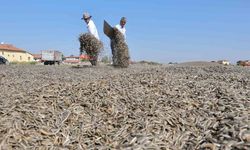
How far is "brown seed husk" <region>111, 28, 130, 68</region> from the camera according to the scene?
14.4 meters

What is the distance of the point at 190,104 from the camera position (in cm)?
417

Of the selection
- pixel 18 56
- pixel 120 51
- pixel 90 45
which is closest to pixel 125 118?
pixel 120 51

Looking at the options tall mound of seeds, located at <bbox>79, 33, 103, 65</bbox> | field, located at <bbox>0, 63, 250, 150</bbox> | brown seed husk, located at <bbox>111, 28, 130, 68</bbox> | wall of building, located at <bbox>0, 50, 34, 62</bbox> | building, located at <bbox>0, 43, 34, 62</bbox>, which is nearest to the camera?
field, located at <bbox>0, 63, 250, 150</bbox>

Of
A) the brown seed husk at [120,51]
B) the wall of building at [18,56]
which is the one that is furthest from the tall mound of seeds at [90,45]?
the wall of building at [18,56]

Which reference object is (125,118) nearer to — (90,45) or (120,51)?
(120,51)

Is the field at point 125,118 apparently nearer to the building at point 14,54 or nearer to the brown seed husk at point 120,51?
the brown seed husk at point 120,51

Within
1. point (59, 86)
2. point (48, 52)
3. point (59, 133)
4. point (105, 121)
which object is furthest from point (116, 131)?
point (48, 52)

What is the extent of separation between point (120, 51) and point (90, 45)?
1.34 metres

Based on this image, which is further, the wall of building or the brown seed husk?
the wall of building

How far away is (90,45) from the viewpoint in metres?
15.1

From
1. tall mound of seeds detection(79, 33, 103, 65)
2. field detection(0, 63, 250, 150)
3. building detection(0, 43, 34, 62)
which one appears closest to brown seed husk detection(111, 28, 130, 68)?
tall mound of seeds detection(79, 33, 103, 65)

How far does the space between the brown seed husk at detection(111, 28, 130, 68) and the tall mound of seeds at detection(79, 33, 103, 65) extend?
0.77 meters

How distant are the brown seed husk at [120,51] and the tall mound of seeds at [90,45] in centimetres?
77

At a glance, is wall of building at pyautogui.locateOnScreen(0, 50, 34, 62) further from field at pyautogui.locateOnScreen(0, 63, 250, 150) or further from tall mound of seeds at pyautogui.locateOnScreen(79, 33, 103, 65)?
field at pyautogui.locateOnScreen(0, 63, 250, 150)
